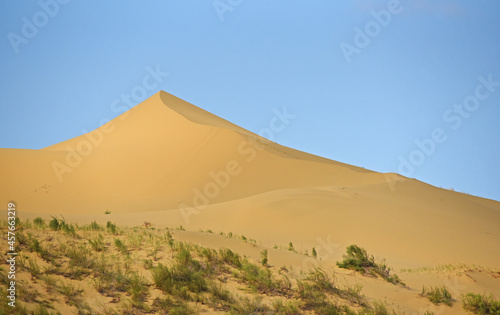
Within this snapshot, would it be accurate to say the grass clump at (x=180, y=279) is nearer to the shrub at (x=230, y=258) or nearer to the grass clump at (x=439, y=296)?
the shrub at (x=230, y=258)

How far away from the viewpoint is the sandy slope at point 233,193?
68.3 ft

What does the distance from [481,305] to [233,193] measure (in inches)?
831

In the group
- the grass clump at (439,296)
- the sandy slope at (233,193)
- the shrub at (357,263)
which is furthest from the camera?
the sandy slope at (233,193)

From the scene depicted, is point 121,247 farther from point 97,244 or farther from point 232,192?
point 232,192

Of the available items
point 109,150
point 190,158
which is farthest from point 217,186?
point 109,150

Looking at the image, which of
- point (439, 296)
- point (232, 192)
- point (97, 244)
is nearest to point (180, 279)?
point (97, 244)

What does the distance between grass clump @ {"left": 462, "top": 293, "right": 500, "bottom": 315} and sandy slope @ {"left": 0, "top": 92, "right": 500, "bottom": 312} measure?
22.4 feet

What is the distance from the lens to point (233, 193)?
29.7 metres

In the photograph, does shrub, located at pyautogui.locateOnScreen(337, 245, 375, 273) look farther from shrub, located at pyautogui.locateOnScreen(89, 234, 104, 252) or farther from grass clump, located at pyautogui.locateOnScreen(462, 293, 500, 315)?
shrub, located at pyautogui.locateOnScreen(89, 234, 104, 252)

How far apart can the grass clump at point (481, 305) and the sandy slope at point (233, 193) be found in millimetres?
6834

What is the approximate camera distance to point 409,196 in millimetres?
28125

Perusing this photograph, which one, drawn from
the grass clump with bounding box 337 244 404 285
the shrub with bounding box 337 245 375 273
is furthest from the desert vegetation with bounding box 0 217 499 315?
the shrub with bounding box 337 245 375 273

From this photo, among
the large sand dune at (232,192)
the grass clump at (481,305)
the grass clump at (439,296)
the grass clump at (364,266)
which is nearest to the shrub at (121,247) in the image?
the grass clump at (364,266)

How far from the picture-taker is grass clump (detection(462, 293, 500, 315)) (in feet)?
30.1
